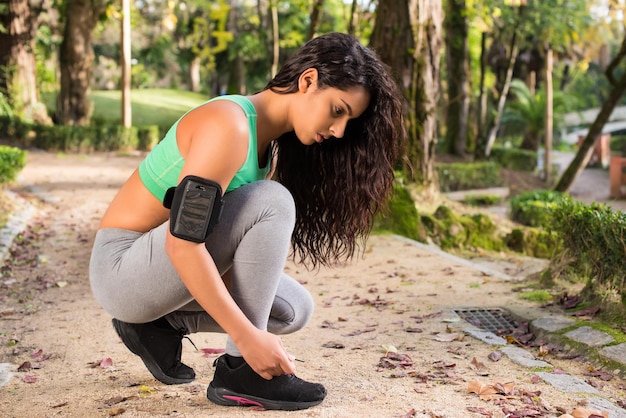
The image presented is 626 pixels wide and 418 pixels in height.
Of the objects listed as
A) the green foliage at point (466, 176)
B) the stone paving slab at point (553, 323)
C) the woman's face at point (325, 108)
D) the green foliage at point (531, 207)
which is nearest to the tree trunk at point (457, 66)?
the green foliage at point (466, 176)

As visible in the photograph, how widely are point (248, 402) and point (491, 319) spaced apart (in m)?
2.37

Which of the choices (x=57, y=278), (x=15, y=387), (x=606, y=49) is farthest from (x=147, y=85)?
(x=15, y=387)

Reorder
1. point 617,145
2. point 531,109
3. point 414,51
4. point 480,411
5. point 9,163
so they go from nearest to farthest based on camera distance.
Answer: point 480,411, point 414,51, point 9,163, point 531,109, point 617,145

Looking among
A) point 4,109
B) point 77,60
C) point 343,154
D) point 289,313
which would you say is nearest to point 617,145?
point 77,60

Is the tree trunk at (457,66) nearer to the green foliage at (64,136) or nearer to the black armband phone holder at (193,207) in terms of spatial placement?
the green foliage at (64,136)

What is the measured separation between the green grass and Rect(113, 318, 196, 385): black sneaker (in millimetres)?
21305

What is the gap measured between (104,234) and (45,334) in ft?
6.06

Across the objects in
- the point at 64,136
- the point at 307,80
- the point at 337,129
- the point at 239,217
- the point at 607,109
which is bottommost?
the point at 64,136

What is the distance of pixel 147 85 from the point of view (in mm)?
44688

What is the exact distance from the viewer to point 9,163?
1114 cm

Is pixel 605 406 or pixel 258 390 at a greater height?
pixel 258 390

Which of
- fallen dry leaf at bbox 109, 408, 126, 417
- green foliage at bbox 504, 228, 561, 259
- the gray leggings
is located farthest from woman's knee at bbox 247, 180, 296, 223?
green foliage at bbox 504, 228, 561, 259

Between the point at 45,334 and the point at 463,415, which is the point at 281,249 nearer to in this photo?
the point at 463,415

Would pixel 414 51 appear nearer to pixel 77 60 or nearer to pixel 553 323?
pixel 553 323
